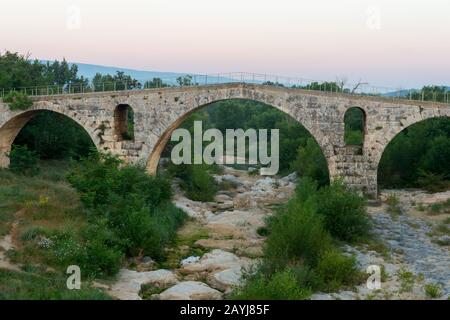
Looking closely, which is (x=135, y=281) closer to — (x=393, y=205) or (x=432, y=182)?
(x=393, y=205)

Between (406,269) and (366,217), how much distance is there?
6.06 metres

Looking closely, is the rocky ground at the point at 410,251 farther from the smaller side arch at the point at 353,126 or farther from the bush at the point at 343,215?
the smaller side arch at the point at 353,126

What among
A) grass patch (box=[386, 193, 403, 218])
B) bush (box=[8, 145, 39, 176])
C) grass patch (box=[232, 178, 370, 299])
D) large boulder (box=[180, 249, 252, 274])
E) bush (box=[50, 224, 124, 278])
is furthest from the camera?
bush (box=[8, 145, 39, 176])

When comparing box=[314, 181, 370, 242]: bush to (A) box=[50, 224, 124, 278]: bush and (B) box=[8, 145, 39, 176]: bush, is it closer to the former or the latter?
(A) box=[50, 224, 124, 278]: bush

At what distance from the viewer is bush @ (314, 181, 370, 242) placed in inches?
820

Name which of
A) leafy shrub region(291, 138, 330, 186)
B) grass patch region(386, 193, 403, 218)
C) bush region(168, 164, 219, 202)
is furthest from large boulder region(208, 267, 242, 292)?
leafy shrub region(291, 138, 330, 186)

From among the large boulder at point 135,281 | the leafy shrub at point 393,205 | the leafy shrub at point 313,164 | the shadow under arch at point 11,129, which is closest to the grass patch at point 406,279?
the large boulder at point 135,281

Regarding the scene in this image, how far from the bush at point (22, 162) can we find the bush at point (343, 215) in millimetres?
19898

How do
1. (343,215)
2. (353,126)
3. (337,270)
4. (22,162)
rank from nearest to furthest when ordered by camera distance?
(337,270), (343,215), (22,162), (353,126)

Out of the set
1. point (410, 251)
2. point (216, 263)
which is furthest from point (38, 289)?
point (410, 251)

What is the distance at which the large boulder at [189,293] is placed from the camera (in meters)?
14.5

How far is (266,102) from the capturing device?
2733cm

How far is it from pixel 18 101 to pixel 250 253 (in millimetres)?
19497

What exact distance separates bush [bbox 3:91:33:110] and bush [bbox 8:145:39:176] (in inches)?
108
